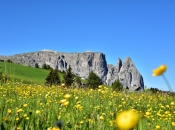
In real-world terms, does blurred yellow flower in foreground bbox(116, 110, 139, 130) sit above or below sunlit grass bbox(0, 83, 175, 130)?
A: above

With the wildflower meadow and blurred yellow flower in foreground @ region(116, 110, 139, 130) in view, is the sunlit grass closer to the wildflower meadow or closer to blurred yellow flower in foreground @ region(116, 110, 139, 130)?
the wildflower meadow

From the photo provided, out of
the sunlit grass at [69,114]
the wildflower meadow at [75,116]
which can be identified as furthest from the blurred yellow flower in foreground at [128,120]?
the sunlit grass at [69,114]

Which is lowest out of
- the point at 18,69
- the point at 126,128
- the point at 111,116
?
the point at 111,116

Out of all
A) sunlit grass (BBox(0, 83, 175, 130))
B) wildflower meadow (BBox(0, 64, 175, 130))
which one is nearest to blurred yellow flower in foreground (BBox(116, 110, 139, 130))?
wildflower meadow (BBox(0, 64, 175, 130))

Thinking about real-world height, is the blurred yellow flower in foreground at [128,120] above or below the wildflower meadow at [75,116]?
above

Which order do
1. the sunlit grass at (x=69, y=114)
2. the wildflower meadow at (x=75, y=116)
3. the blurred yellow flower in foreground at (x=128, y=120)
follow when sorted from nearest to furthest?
1. the blurred yellow flower in foreground at (x=128, y=120)
2. the wildflower meadow at (x=75, y=116)
3. the sunlit grass at (x=69, y=114)

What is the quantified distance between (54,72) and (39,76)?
1869cm

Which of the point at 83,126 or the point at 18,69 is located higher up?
the point at 18,69

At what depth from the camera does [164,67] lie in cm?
130

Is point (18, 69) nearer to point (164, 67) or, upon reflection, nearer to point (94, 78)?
point (94, 78)

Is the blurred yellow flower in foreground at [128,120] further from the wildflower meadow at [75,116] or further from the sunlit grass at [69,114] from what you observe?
the sunlit grass at [69,114]

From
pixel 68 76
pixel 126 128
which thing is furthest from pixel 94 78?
pixel 126 128

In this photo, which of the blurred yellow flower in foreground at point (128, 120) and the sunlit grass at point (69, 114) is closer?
the blurred yellow flower in foreground at point (128, 120)

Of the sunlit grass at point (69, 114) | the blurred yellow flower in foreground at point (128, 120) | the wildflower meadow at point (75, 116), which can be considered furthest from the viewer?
the sunlit grass at point (69, 114)
